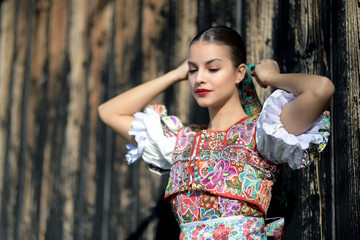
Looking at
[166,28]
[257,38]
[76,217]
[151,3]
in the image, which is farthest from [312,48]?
[76,217]

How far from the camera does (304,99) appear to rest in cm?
135

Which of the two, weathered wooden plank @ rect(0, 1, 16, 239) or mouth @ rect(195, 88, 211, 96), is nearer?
mouth @ rect(195, 88, 211, 96)

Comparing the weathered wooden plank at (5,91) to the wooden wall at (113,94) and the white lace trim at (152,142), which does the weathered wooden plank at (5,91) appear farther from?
the white lace trim at (152,142)

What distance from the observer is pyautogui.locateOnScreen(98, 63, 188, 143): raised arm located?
6.17 feet

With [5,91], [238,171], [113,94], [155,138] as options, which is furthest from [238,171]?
[5,91]

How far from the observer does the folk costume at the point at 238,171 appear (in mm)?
1424

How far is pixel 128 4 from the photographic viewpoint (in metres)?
2.57

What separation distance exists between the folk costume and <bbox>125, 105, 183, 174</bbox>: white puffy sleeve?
5.2 inches

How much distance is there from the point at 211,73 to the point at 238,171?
33cm

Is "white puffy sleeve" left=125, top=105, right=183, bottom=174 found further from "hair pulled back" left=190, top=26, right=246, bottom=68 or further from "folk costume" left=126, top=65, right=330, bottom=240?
"hair pulled back" left=190, top=26, right=246, bottom=68

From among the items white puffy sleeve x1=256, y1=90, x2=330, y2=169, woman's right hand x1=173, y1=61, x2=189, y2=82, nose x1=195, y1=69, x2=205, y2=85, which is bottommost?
white puffy sleeve x1=256, y1=90, x2=330, y2=169

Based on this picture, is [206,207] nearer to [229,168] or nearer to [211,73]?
[229,168]

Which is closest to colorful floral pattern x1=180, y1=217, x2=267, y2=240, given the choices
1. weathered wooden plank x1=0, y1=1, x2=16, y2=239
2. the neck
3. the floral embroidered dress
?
the floral embroidered dress

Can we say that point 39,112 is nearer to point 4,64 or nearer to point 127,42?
point 4,64
